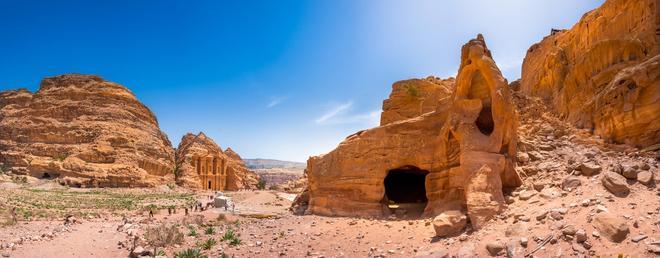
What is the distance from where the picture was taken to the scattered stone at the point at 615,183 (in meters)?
8.13

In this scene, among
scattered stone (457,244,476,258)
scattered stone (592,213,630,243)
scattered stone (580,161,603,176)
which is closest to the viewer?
scattered stone (592,213,630,243)

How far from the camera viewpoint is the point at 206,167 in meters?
72.2

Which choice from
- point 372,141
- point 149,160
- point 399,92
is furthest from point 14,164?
point 372,141

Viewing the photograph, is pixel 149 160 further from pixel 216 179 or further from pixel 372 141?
pixel 372 141

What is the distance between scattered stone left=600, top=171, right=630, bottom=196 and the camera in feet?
26.7

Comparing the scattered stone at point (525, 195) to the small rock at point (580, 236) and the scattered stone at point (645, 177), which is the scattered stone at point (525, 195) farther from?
the small rock at point (580, 236)

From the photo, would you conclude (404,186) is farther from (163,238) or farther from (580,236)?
(580,236)

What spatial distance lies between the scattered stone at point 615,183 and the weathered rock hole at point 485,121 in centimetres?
445

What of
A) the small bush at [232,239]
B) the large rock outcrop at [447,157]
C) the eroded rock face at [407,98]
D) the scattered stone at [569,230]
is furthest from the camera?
the eroded rock face at [407,98]

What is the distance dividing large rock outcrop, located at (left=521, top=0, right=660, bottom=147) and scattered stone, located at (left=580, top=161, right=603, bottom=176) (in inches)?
77.7

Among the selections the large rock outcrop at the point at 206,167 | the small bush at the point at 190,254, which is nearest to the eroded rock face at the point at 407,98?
the small bush at the point at 190,254

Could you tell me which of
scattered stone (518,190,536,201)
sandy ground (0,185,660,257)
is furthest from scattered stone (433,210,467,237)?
scattered stone (518,190,536,201)

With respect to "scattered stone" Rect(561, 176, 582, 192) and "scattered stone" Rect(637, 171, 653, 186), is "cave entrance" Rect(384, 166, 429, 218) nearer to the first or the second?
"scattered stone" Rect(561, 176, 582, 192)

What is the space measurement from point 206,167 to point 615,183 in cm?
7108
